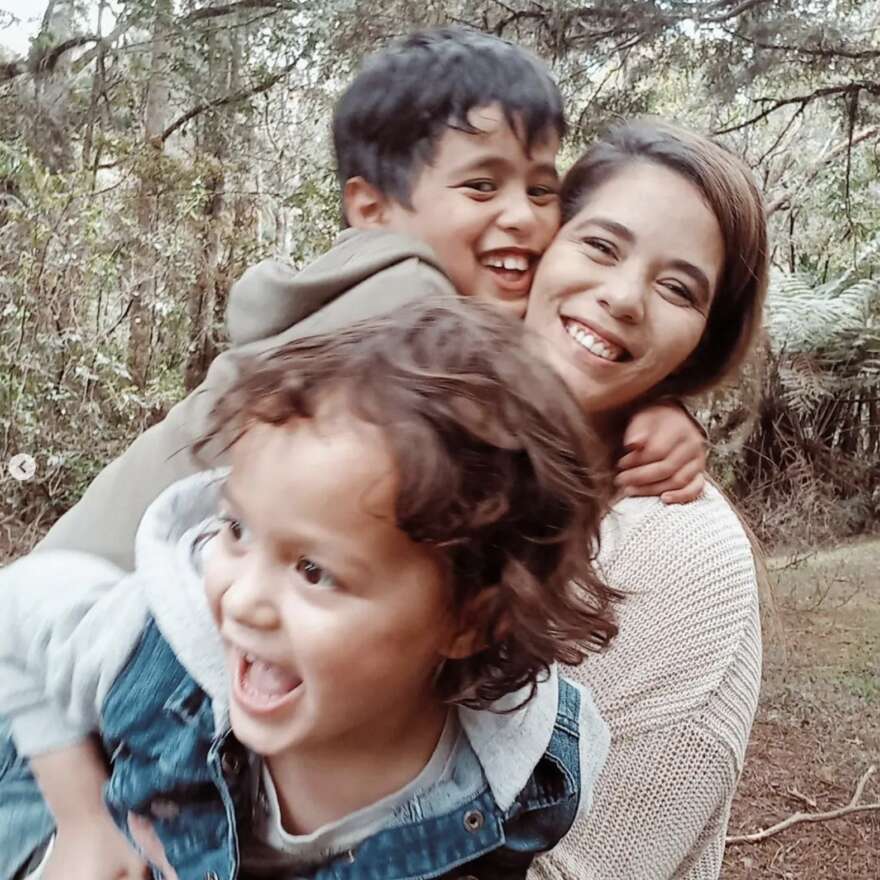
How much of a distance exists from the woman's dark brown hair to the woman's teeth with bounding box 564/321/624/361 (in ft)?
0.58

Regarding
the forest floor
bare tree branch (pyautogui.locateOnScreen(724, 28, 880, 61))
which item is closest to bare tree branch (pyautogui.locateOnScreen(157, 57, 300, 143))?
bare tree branch (pyautogui.locateOnScreen(724, 28, 880, 61))

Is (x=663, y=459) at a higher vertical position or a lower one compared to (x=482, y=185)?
lower

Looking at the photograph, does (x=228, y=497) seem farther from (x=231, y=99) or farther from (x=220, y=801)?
(x=231, y=99)

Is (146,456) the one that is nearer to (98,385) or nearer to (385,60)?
(385,60)

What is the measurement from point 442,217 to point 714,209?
36cm

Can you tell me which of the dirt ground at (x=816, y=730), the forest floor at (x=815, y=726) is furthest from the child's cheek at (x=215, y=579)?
the dirt ground at (x=816, y=730)

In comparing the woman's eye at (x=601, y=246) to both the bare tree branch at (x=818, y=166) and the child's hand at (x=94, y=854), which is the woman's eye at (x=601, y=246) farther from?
the bare tree branch at (x=818, y=166)

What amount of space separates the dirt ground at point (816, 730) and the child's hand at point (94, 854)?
251 cm

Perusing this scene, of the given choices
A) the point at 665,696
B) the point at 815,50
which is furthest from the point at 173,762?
the point at 815,50

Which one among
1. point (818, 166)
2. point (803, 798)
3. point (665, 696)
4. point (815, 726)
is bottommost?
point (815, 726)

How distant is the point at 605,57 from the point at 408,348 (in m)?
2.81

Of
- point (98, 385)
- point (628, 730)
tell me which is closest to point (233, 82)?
point (98, 385)

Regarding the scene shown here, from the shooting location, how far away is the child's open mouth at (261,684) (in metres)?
0.82

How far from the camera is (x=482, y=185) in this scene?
144 cm
